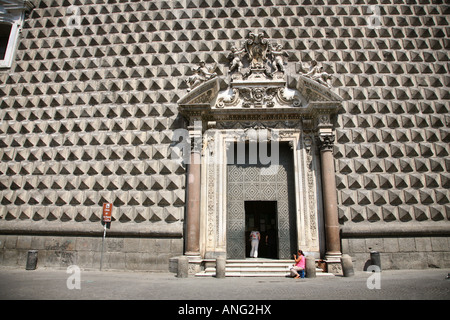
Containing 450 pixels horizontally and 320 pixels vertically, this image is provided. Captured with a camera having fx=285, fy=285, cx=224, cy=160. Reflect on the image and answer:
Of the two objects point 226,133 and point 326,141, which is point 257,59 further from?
point 326,141

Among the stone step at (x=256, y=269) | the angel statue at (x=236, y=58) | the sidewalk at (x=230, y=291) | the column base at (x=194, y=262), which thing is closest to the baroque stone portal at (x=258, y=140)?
the angel statue at (x=236, y=58)

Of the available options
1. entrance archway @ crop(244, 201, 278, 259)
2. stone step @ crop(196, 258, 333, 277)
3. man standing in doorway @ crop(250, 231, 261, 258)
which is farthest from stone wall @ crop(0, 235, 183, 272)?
entrance archway @ crop(244, 201, 278, 259)

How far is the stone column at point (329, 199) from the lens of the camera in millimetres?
9192

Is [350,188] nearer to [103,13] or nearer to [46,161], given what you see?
[46,161]

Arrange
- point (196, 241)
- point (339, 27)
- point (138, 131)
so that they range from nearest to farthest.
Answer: point (196, 241), point (138, 131), point (339, 27)

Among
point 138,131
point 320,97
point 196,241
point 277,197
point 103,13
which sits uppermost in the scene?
point 103,13

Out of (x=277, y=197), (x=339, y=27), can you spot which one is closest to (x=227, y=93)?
(x=277, y=197)

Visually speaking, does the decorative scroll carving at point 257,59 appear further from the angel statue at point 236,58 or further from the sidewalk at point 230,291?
the sidewalk at point 230,291

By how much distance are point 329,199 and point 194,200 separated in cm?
453

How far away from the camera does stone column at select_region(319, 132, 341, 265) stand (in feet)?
30.2

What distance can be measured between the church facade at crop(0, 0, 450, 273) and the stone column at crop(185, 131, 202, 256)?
0.16 feet

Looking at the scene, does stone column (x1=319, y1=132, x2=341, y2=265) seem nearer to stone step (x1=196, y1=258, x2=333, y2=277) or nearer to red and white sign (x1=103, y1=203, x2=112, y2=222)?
stone step (x1=196, y1=258, x2=333, y2=277)
